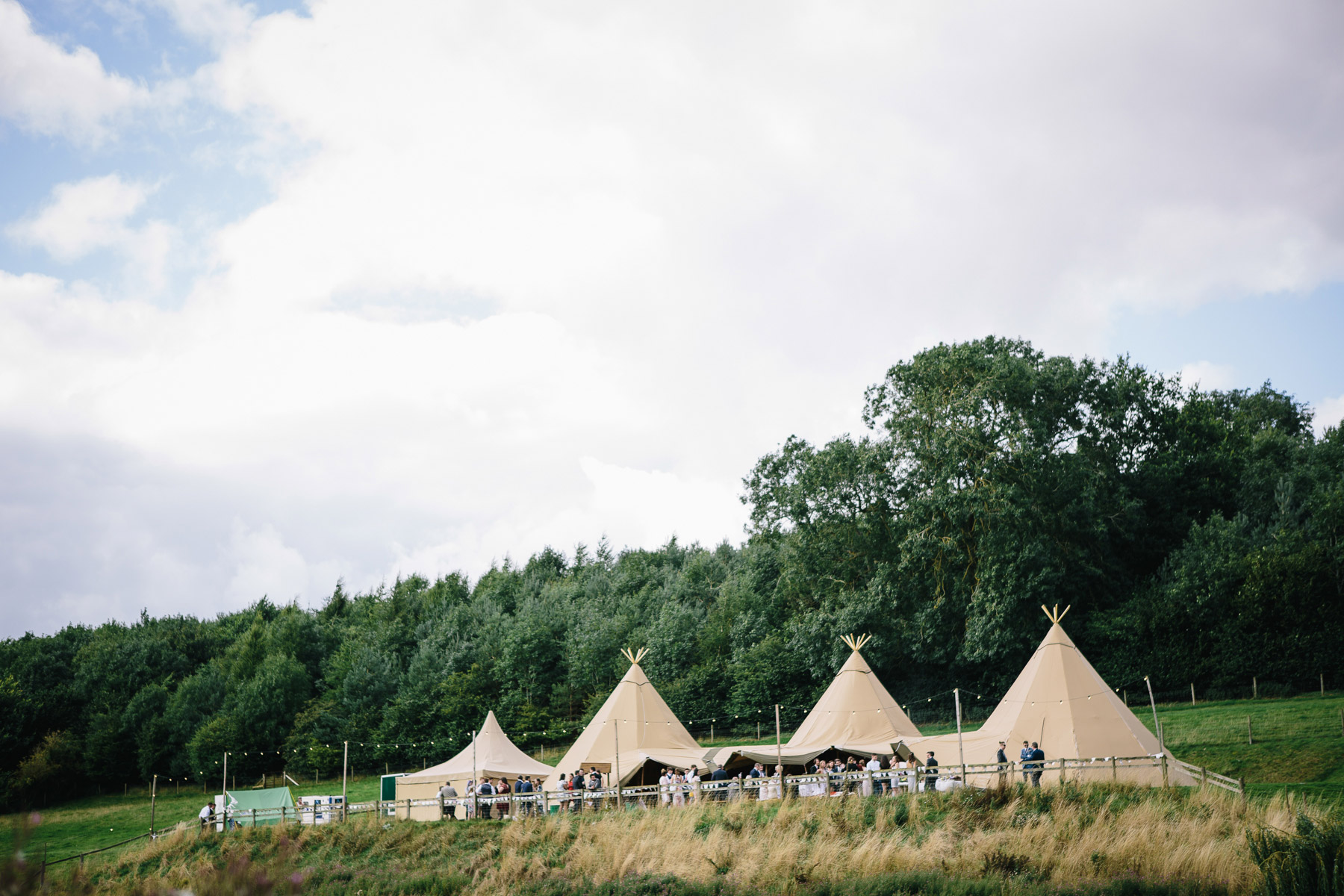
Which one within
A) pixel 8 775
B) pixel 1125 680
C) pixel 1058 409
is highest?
pixel 1058 409

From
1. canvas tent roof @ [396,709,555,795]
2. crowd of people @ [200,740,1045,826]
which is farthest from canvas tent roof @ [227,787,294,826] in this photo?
canvas tent roof @ [396,709,555,795]

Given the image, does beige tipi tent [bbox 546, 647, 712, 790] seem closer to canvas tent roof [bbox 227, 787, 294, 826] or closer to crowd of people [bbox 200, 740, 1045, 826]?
crowd of people [bbox 200, 740, 1045, 826]

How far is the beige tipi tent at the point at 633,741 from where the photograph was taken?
82.0 feet

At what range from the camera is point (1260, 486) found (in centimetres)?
3706

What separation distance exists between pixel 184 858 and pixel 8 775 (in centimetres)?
2975

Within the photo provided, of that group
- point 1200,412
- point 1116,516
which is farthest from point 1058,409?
point 1200,412

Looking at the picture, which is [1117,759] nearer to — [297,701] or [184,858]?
[184,858]

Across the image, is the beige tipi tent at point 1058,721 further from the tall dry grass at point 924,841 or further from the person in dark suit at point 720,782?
the tall dry grass at point 924,841

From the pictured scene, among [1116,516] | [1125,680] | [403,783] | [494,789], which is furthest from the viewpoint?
[1116,516]

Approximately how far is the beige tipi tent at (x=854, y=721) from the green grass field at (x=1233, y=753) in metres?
5.64

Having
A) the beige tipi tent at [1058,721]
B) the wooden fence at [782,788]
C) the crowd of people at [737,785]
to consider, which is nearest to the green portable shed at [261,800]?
the wooden fence at [782,788]

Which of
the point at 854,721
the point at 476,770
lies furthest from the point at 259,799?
the point at 854,721

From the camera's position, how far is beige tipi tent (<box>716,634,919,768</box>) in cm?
2442

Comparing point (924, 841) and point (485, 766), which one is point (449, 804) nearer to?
A: point (485, 766)
